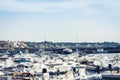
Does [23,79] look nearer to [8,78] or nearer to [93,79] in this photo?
[8,78]

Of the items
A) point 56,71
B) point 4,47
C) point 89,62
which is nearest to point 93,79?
point 56,71

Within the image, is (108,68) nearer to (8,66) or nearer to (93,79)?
(8,66)

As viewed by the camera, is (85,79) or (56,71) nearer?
(85,79)

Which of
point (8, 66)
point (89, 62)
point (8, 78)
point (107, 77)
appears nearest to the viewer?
point (8, 78)

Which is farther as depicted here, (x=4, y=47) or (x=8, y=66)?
(x=4, y=47)

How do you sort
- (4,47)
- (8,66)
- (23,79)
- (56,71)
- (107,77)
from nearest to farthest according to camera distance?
(23,79) < (107,77) < (56,71) < (8,66) < (4,47)

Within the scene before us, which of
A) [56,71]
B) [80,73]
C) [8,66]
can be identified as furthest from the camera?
[8,66]

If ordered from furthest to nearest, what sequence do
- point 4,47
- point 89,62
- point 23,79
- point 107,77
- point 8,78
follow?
point 4,47 → point 89,62 → point 107,77 → point 8,78 → point 23,79

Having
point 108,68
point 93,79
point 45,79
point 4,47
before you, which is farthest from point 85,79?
point 4,47
